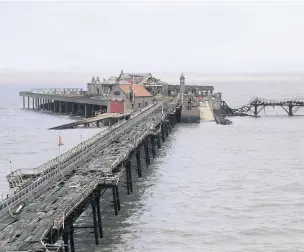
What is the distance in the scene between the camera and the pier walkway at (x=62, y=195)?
2536 cm

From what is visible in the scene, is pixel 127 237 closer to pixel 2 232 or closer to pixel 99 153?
pixel 2 232

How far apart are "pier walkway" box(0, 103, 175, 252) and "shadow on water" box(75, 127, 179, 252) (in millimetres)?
586

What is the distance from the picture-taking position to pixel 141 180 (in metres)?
50.0

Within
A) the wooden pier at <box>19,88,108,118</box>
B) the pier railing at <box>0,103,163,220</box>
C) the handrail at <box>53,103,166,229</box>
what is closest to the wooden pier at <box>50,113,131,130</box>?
the wooden pier at <box>19,88,108,118</box>

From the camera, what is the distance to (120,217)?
124 feet

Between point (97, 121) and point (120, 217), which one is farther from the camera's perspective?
point (97, 121)

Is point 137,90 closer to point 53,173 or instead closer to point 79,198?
point 53,173

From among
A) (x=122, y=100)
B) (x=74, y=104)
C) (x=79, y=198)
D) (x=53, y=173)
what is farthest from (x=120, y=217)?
(x=74, y=104)

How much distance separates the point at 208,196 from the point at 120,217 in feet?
27.9

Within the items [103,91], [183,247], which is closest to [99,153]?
[183,247]

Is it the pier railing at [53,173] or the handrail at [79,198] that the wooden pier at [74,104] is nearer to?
the pier railing at [53,173]

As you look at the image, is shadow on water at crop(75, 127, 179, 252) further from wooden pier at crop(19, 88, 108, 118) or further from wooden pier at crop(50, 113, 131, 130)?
wooden pier at crop(19, 88, 108, 118)

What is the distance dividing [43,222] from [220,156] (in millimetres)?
39182

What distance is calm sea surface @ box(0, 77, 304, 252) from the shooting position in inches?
1313
